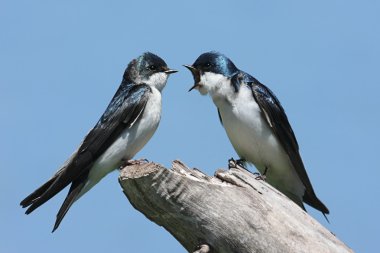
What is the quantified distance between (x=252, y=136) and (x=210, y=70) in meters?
0.77

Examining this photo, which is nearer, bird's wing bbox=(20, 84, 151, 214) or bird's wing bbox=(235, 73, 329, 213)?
bird's wing bbox=(20, 84, 151, 214)

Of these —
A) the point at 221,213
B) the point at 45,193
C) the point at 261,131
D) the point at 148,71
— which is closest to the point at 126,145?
the point at 45,193

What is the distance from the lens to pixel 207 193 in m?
4.45

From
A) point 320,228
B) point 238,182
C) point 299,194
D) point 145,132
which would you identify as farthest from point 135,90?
point 320,228

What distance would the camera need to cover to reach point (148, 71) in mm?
6871

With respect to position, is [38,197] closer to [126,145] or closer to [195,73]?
[126,145]

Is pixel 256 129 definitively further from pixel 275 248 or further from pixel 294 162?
pixel 275 248

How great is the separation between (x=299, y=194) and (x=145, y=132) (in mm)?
1393

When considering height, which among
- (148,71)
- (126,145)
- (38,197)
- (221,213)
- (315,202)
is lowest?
(221,213)

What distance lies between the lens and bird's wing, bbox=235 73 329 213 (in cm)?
614

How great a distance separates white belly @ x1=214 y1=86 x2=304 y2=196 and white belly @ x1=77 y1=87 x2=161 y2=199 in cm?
58

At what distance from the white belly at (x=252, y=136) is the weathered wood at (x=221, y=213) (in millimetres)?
Result: 1463

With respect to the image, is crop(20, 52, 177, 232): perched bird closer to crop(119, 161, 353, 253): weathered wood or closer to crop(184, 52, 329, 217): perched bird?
crop(184, 52, 329, 217): perched bird

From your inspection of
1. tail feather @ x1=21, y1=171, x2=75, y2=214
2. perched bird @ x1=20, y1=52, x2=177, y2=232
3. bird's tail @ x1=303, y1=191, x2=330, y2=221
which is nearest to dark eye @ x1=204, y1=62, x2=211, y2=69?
perched bird @ x1=20, y1=52, x2=177, y2=232
